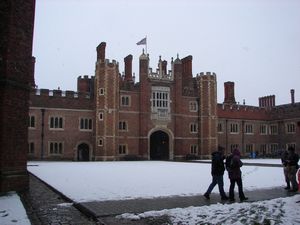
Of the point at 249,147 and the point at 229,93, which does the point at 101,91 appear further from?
the point at 249,147

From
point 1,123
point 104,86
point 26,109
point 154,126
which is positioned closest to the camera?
point 1,123

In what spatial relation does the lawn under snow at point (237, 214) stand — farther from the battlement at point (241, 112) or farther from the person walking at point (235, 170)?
the battlement at point (241, 112)

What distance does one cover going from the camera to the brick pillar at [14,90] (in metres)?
11.0

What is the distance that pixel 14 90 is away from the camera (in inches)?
450

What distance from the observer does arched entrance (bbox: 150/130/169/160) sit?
39719 millimetres

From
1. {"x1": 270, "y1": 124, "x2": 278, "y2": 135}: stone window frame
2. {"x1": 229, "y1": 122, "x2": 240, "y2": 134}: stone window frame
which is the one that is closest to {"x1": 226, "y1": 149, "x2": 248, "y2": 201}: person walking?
{"x1": 229, "y1": 122, "x2": 240, "y2": 134}: stone window frame

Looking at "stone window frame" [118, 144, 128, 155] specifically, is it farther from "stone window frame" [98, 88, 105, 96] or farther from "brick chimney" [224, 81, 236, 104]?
"brick chimney" [224, 81, 236, 104]

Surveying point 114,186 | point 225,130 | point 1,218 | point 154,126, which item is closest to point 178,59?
→ point 154,126

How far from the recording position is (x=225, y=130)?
45250mm

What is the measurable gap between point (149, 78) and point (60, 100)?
368 inches

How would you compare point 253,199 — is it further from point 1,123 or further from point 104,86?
point 104,86

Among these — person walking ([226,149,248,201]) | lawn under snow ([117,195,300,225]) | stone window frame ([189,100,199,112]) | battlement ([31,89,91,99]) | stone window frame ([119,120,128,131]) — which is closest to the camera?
lawn under snow ([117,195,300,225])

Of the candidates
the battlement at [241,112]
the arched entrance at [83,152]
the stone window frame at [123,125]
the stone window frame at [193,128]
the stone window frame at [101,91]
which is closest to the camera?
the stone window frame at [101,91]

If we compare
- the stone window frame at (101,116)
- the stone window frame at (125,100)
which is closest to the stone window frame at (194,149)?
the stone window frame at (125,100)
